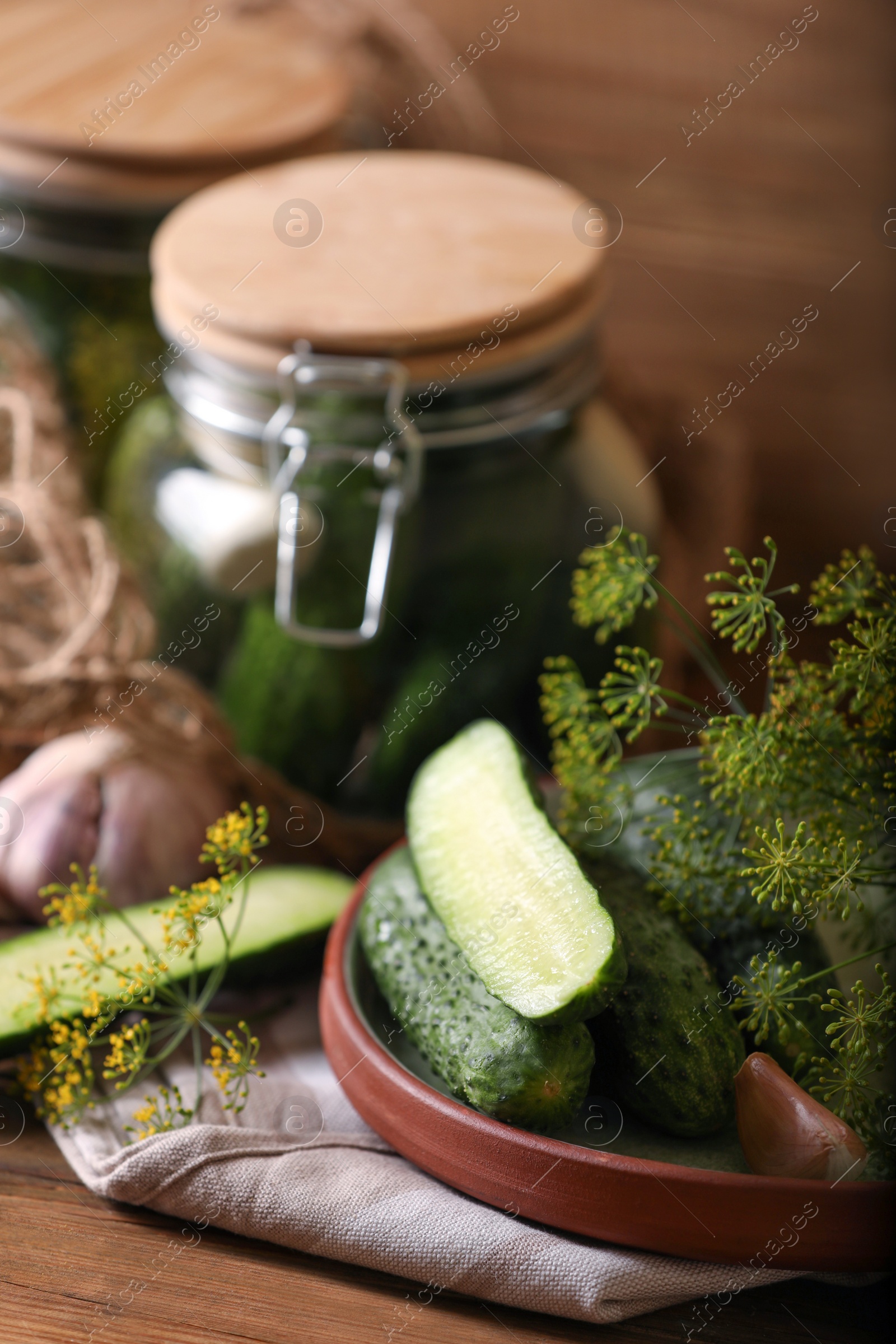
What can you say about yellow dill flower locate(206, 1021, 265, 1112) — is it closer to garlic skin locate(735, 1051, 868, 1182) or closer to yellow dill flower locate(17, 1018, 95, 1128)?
yellow dill flower locate(17, 1018, 95, 1128)

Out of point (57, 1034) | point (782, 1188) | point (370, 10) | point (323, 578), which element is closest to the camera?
point (782, 1188)

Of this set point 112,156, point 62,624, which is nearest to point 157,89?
point 112,156

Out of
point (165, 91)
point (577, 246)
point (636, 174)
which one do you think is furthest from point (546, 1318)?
point (636, 174)

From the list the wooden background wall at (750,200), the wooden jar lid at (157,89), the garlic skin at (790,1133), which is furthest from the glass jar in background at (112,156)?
the garlic skin at (790,1133)

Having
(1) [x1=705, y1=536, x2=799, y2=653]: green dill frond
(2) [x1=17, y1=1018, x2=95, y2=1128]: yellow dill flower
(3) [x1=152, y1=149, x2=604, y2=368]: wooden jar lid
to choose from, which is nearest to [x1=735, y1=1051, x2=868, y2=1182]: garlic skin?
(1) [x1=705, y1=536, x2=799, y2=653]: green dill frond

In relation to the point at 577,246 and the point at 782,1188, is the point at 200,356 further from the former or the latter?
the point at 782,1188

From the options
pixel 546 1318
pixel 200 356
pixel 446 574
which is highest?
pixel 200 356

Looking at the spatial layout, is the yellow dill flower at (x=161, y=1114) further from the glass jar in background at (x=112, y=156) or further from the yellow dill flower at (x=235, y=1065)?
the glass jar in background at (x=112, y=156)
